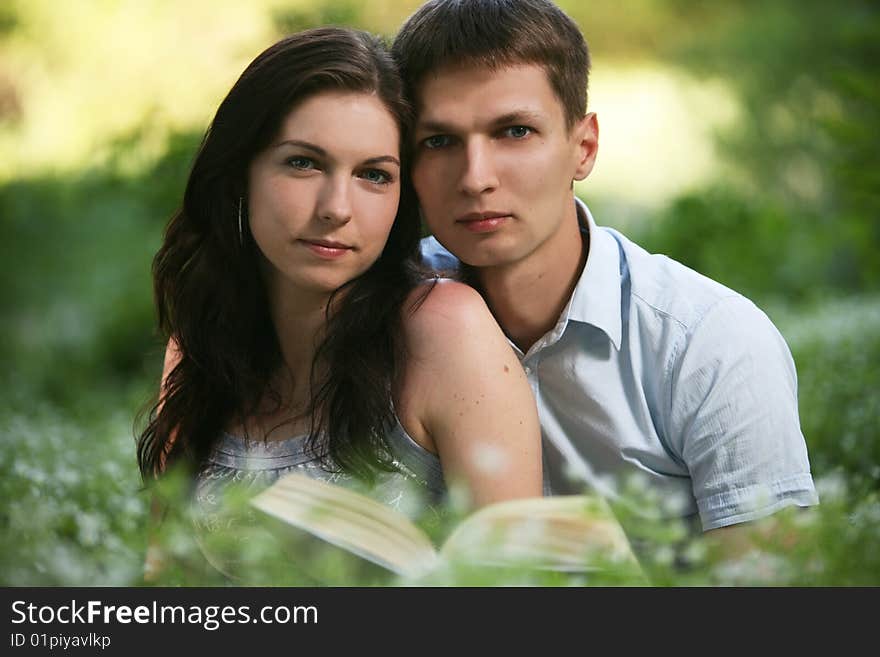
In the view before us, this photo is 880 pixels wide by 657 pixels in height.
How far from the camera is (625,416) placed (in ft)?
8.31

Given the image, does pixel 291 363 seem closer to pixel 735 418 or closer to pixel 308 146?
pixel 308 146

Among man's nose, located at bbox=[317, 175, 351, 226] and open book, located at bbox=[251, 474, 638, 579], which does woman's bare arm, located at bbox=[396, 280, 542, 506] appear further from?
open book, located at bbox=[251, 474, 638, 579]

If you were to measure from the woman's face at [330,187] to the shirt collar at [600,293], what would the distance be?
496 millimetres

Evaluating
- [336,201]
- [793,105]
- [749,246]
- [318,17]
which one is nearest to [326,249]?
[336,201]

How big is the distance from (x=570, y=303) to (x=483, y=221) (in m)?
0.29

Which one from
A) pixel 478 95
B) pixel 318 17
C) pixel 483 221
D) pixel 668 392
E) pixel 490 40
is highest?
pixel 318 17

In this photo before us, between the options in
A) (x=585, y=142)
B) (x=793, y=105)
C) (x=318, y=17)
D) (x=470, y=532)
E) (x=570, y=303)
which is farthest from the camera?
(x=793, y=105)

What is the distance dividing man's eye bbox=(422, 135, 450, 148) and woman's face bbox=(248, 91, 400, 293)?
0.12m

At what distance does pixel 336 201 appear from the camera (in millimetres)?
2213

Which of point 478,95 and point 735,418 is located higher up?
point 478,95

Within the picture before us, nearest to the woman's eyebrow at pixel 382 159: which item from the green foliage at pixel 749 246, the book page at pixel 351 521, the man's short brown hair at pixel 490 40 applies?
the man's short brown hair at pixel 490 40

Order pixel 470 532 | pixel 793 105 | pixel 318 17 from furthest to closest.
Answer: pixel 793 105, pixel 318 17, pixel 470 532
